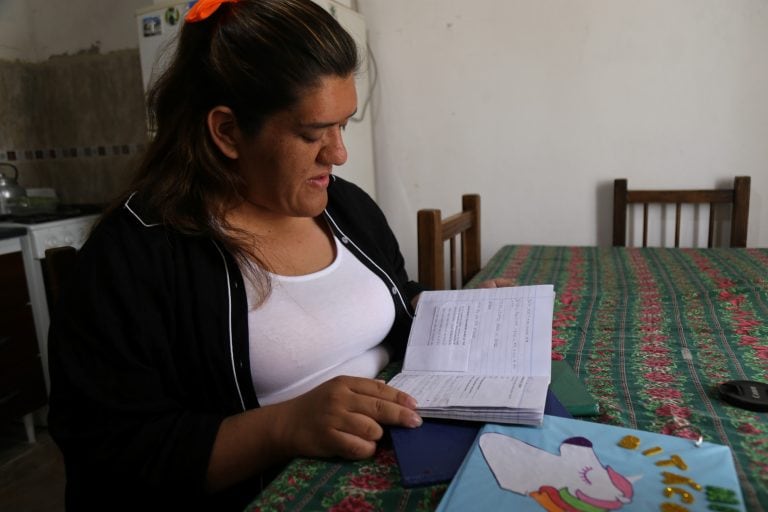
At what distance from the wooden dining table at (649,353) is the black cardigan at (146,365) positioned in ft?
0.47

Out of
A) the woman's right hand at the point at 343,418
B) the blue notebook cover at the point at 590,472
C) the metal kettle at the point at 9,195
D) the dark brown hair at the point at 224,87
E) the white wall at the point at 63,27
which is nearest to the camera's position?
the blue notebook cover at the point at 590,472

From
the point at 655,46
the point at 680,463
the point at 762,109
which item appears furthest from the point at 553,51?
the point at 680,463

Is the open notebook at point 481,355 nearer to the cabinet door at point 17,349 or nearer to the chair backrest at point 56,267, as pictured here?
the chair backrest at point 56,267

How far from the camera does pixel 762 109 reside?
1.99 metres

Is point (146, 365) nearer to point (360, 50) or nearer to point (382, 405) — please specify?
point (382, 405)

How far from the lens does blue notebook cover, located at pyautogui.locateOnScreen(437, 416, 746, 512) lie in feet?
1.59

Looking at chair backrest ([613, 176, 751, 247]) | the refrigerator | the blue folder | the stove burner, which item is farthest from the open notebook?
the stove burner

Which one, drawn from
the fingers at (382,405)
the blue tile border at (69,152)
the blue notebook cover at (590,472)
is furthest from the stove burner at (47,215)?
the blue notebook cover at (590,472)

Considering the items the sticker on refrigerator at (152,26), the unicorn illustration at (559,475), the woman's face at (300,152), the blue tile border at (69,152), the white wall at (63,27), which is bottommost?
the unicorn illustration at (559,475)

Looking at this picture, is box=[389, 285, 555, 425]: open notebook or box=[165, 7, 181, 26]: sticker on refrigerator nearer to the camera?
box=[389, 285, 555, 425]: open notebook

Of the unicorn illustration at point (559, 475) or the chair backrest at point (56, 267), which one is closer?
the unicorn illustration at point (559, 475)

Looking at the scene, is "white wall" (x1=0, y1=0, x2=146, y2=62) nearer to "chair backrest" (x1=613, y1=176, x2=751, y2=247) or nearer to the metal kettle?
the metal kettle

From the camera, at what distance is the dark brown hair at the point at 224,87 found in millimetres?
758

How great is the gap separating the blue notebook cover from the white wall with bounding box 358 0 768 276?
180 centimetres
